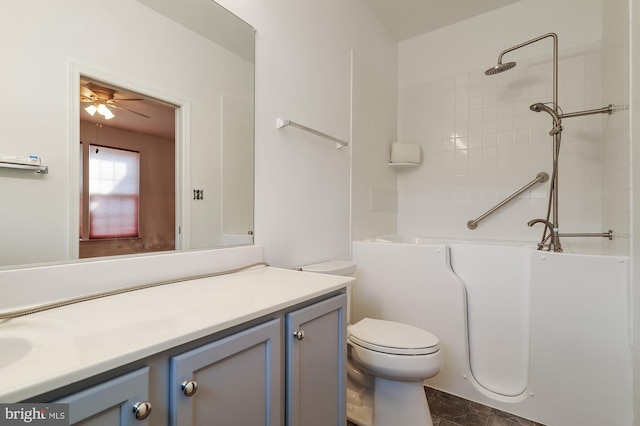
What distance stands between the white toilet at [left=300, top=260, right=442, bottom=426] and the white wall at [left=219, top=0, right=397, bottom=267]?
0.29 metres

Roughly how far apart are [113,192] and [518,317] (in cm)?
196

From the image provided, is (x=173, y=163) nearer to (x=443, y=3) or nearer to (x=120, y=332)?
(x=120, y=332)

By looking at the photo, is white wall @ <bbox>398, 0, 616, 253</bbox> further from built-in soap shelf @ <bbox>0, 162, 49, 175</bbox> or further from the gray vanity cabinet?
built-in soap shelf @ <bbox>0, 162, 49, 175</bbox>

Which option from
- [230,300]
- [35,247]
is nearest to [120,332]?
[230,300]

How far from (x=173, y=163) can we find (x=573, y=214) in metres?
2.44

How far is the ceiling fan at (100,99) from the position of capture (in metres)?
0.90

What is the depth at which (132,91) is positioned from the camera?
1.00 metres

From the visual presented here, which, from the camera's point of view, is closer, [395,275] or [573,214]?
[395,275]

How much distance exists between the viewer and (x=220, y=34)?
126 cm

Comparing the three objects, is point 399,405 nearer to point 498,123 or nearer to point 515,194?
point 515,194

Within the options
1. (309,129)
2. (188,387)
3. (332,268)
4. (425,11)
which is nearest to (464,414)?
(332,268)

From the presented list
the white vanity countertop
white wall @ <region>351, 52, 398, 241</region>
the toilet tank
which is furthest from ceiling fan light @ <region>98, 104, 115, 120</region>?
white wall @ <region>351, 52, 398, 241</region>

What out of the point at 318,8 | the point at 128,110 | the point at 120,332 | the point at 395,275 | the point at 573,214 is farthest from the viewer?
the point at 573,214

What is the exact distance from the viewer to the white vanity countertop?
455 mm
